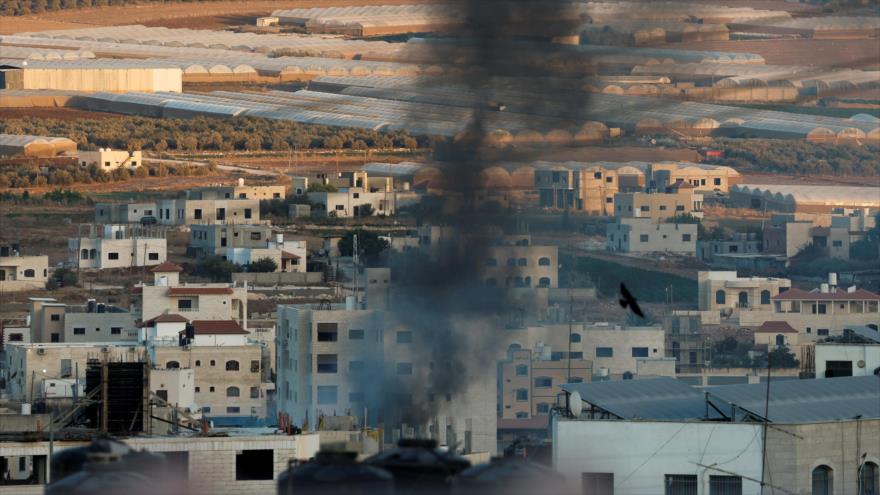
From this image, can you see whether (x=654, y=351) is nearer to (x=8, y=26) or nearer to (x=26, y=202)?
(x=26, y=202)

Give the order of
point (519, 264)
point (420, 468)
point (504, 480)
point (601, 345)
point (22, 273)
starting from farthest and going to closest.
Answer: point (22, 273) < point (601, 345) < point (519, 264) < point (420, 468) < point (504, 480)

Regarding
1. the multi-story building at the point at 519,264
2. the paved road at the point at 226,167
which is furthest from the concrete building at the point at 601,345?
the paved road at the point at 226,167

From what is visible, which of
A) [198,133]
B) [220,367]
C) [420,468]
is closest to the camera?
[420,468]

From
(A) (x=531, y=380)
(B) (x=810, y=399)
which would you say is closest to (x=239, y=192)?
(A) (x=531, y=380)

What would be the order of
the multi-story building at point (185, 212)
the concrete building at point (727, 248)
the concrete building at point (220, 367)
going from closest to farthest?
the concrete building at point (220, 367)
the concrete building at point (727, 248)
the multi-story building at point (185, 212)

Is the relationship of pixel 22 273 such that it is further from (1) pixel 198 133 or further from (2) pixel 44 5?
(2) pixel 44 5

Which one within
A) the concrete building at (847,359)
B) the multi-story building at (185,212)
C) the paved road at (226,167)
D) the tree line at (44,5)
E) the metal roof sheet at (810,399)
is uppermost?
the tree line at (44,5)

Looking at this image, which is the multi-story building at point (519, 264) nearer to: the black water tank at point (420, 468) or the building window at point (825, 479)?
the building window at point (825, 479)

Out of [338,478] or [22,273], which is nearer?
[338,478]
